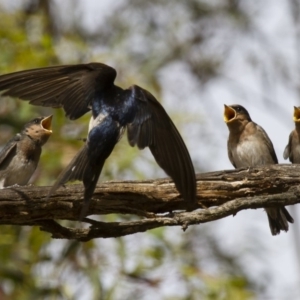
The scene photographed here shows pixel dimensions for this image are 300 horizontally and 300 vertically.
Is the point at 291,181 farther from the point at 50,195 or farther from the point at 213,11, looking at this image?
the point at 213,11

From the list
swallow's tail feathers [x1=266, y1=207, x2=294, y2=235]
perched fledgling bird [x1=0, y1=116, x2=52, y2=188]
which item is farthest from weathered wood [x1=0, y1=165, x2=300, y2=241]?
perched fledgling bird [x1=0, y1=116, x2=52, y2=188]

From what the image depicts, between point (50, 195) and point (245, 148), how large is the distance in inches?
88.1

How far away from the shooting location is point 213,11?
1242 centimetres

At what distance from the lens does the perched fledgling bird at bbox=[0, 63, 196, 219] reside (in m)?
5.20

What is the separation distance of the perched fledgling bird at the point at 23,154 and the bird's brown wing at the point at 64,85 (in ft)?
3.55

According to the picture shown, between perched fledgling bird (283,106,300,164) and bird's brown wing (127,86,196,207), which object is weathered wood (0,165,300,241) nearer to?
bird's brown wing (127,86,196,207)

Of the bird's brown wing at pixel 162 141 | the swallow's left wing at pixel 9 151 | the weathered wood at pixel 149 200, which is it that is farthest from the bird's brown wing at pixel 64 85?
the swallow's left wing at pixel 9 151

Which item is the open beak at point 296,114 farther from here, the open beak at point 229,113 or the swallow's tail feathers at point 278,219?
the swallow's tail feathers at point 278,219

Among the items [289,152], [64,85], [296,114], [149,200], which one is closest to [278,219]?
[289,152]

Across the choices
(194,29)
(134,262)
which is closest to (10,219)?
(134,262)

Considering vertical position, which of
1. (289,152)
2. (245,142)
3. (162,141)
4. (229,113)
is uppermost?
(229,113)

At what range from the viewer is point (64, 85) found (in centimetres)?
558

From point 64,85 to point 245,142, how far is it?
1967 millimetres

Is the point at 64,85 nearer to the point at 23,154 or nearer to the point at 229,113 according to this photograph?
the point at 23,154
